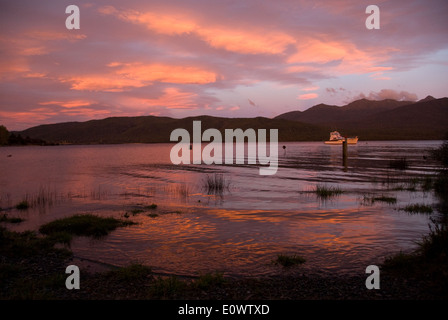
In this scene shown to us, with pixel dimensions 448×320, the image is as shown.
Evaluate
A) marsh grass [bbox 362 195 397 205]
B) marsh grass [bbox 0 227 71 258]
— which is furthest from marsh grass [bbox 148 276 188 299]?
marsh grass [bbox 362 195 397 205]

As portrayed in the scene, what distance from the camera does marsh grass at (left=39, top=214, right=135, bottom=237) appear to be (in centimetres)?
1368

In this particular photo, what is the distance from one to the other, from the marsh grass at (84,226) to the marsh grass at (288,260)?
7.79 m

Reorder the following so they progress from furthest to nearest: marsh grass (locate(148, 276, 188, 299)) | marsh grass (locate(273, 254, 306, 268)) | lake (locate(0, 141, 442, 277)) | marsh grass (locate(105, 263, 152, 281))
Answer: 1. lake (locate(0, 141, 442, 277))
2. marsh grass (locate(273, 254, 306, 268))
3. marsh grass (locate(105, 263, 152, 281))
4. marsh grass (locate(148, 276, 188, 299))

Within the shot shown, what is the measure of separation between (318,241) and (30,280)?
9596 mm

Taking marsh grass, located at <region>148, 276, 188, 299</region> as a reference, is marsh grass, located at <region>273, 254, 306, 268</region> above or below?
below

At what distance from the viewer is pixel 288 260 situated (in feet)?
32.1

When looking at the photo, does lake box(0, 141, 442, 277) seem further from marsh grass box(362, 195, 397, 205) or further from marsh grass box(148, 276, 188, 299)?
marsh grass box(148, 276, 188, 299)

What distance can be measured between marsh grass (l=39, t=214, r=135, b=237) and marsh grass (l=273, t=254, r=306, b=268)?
307 inches

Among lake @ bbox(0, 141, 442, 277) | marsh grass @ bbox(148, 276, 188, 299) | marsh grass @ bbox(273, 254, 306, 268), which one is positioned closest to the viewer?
marsh grass @ bbox(148, 276, 188, 299)

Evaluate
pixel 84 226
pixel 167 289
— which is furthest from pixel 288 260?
pixel 84 226

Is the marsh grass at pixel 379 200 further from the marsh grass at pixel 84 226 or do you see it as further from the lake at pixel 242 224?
the marsh grass at pixel 84 226

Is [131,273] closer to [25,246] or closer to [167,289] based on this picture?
[167,289]
